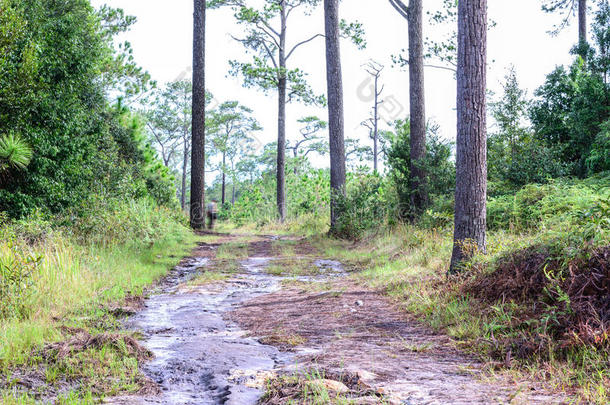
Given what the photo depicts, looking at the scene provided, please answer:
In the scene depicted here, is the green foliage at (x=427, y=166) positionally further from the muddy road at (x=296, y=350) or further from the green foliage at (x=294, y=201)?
the green foliage at (x=294, y=201)

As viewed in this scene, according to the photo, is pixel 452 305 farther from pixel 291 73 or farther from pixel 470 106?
pixel 291 73

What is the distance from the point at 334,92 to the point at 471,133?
938cm

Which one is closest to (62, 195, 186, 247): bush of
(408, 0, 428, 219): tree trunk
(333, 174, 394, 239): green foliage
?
(333, 174, 394, 239): green foliage

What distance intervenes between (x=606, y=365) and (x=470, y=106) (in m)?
4.00

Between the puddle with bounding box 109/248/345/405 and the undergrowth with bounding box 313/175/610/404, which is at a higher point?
the undergrowth with bounding box 313/175/610/404

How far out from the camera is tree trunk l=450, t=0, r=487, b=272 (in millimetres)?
6641

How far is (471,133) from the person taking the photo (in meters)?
6.71

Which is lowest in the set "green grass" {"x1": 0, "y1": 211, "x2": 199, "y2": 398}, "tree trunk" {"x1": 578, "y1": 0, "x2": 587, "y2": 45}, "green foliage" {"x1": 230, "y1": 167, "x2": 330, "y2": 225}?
"green grass" {"x1": 0, "y1": 211, "x2": 199, "y2": 398}

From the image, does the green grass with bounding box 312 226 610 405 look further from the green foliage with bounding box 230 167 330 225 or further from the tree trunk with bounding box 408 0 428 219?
the green foliage with bounding box 230 167 330 225

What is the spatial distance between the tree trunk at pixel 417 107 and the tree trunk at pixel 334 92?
3021 millimetres

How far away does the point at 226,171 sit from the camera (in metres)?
48.6

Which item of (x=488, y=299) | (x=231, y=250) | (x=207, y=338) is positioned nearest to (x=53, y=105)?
(x=231, y=250)

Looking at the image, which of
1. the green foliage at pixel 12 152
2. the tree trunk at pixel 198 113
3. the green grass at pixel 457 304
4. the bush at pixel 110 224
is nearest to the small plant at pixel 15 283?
the green foliage at pixel 12 152

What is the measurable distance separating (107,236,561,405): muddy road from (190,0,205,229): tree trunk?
35.1 ft
